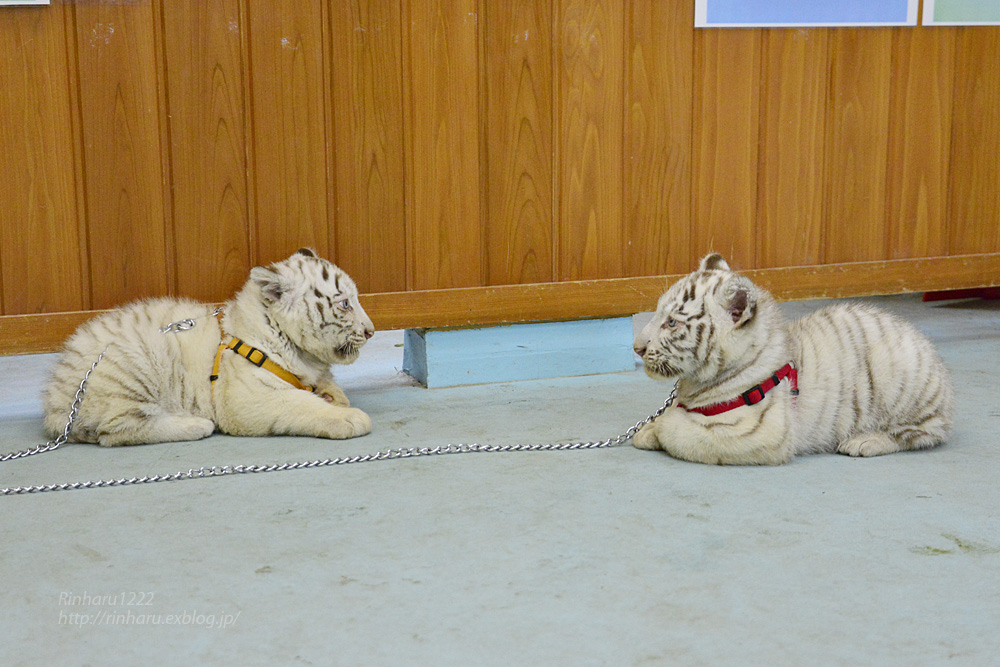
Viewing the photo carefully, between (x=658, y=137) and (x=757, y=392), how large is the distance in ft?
6.43

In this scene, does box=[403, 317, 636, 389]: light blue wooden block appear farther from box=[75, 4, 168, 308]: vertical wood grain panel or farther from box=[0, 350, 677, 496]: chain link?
box=[75, 4, 168, 308]: vertical wood grain panel

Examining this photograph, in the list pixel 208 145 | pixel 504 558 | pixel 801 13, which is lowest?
pixel 504 558

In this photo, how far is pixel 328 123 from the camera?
4.65 meters

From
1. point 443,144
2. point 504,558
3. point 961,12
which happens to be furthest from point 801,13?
point 504,558

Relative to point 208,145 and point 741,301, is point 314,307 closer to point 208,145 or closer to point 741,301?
point 208,145

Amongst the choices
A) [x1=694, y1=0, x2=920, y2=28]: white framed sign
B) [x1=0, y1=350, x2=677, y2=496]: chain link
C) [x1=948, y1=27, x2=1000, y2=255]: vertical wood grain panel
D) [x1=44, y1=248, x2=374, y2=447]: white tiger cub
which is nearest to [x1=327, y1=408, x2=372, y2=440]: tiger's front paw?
[x1=44, y1=248, x2=374, y2=447]: white tiger cub

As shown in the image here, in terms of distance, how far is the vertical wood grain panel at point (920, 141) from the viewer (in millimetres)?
5438

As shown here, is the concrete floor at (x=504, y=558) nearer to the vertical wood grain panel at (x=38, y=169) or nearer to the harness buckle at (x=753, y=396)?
the harness buckle at (x=753, y=396)

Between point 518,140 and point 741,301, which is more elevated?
point 518,140

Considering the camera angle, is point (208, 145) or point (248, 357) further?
point (208, 145)

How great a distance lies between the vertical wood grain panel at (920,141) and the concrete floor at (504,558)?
1816mm

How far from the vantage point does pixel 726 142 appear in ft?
17.1

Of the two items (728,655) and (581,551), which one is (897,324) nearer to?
(581,551)

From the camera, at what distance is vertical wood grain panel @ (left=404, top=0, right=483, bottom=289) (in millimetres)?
4723
